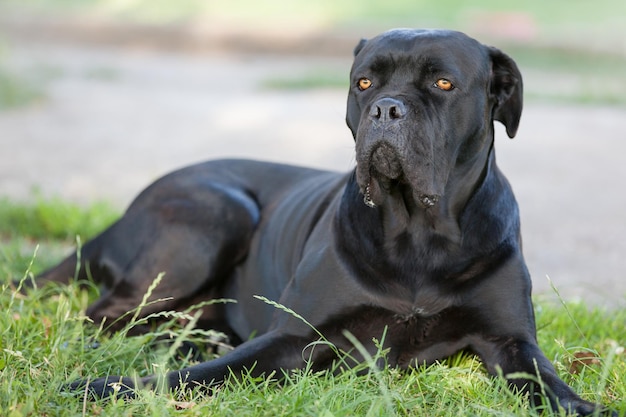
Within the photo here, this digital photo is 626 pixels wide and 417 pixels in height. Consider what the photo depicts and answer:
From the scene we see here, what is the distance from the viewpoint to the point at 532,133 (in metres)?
9.52

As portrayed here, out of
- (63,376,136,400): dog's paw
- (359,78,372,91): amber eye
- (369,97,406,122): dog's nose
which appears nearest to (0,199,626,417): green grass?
(63,376,136,400): dog's paw

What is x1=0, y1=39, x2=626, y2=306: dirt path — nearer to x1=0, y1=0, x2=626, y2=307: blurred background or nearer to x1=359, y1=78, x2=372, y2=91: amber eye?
x1=0, y1=0, x2=626, y2=307: blurred background

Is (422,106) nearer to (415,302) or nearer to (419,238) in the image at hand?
(419,238)

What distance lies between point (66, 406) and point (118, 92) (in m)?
9.65

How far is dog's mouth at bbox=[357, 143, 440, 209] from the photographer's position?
314 cm

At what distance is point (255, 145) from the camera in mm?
8883

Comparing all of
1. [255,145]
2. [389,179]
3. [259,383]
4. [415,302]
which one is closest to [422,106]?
[389,179]

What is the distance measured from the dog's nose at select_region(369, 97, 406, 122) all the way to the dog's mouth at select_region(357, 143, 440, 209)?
9 centimetres

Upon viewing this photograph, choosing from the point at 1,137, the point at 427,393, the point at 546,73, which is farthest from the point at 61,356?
the point at 546,73

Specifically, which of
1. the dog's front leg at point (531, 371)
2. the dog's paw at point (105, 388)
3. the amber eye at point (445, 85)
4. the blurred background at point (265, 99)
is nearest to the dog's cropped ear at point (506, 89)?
the amber eye at point (445, 85)

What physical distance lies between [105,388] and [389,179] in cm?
116

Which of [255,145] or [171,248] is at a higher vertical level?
[171,248]

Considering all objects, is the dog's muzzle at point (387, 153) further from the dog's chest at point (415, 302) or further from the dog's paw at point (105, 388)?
the dog's paw at point (105, 388)

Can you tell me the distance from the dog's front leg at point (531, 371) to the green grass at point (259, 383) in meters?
0.06
